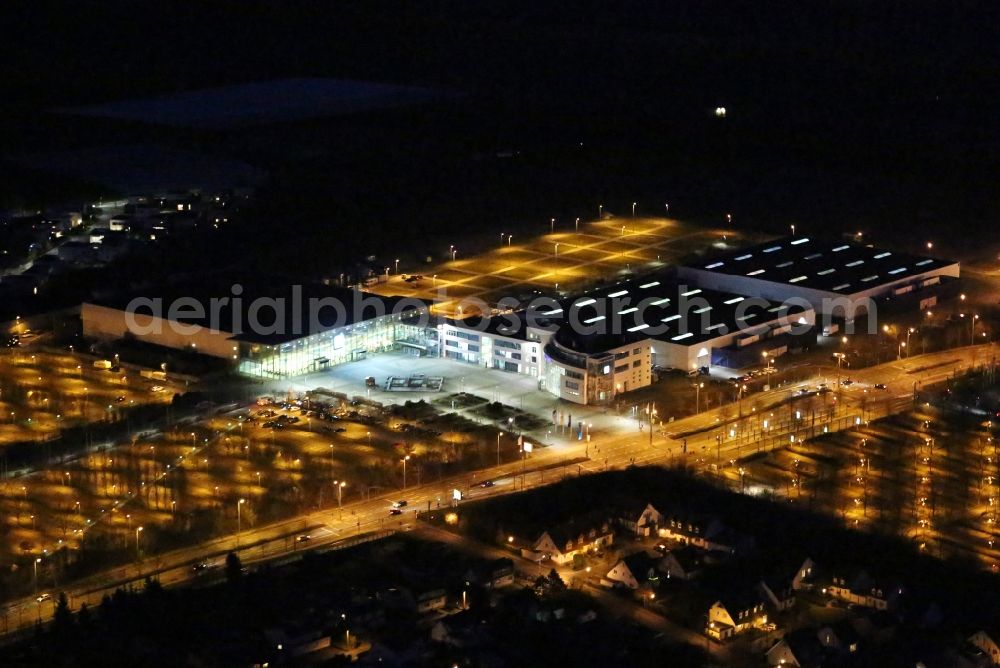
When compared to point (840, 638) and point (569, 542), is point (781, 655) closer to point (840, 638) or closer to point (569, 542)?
point (840, 638)

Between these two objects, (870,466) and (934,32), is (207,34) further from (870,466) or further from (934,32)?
(870,466)

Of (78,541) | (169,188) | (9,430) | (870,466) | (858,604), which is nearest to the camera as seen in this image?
(858,604)

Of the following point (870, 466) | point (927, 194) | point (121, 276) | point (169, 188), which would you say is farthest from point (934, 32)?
point (870, 466)

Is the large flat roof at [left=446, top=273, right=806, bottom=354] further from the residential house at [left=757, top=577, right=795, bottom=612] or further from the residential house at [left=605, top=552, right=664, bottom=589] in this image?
the residential house at [left=757, top=577, right=795, bottom=612]

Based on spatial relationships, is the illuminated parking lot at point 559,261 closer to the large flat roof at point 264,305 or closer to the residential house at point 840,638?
the large flat roof at point 264,305

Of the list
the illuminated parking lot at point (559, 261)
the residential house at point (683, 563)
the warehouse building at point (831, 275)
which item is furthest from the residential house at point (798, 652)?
the illuminated parking lot at point (559, 261)
